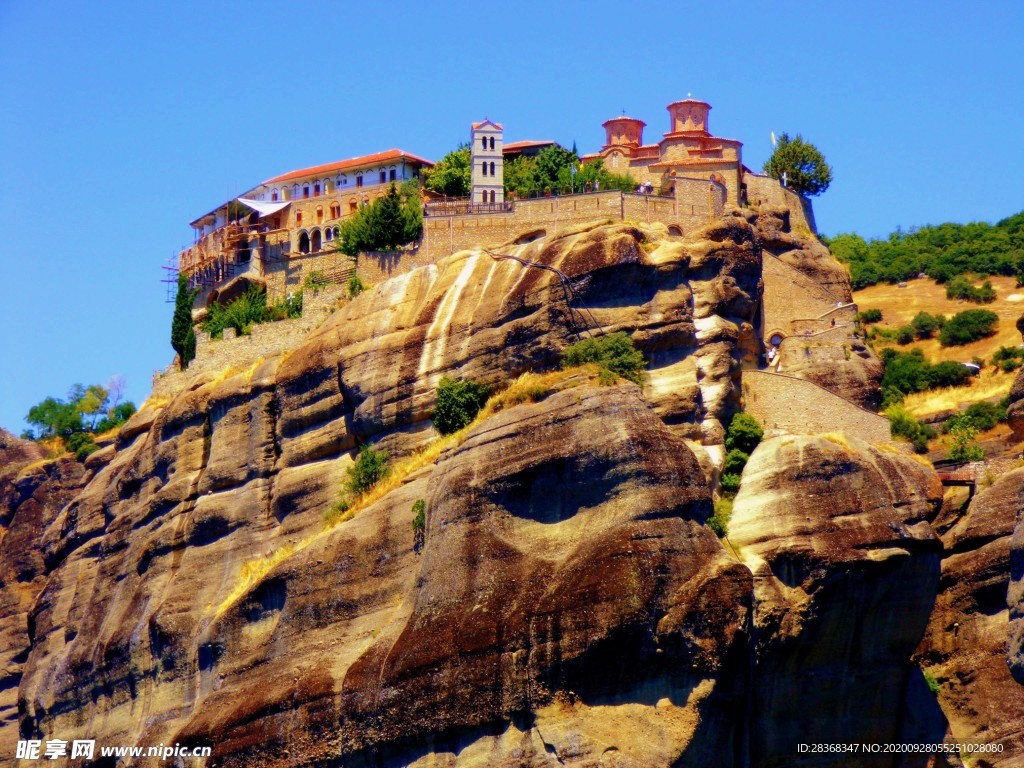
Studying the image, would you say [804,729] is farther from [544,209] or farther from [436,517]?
[544,209]

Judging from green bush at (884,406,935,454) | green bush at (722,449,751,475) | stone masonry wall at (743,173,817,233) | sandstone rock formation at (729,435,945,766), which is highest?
stone masonry wall at (743,173,817,233)

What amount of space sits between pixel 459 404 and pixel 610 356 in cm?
472

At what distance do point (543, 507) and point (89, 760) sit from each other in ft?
66.5

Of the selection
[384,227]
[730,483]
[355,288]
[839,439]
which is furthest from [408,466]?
[384,227]

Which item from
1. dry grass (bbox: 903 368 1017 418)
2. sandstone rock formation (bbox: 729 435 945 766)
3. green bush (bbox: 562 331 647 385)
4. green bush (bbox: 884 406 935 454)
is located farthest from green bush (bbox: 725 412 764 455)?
dry grass (bbox: 903 368 1017 418)

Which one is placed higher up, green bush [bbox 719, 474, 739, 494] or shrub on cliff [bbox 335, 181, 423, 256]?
shrub on cliff [bbox 335, 181, 423, 256]

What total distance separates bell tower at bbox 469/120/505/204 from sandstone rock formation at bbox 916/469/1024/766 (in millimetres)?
22387

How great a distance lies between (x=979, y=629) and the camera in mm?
56094

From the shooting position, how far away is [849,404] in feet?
196

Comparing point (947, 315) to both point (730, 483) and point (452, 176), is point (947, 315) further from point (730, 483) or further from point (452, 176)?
point (730, 483)

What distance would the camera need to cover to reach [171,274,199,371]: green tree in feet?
247

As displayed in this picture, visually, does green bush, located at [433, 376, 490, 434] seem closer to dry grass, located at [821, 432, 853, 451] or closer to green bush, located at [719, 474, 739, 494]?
green bush, located at [719, 474, 739, 494]

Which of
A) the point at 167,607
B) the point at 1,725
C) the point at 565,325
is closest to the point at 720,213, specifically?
the point at 565,325

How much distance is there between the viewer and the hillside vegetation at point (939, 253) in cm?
8881
